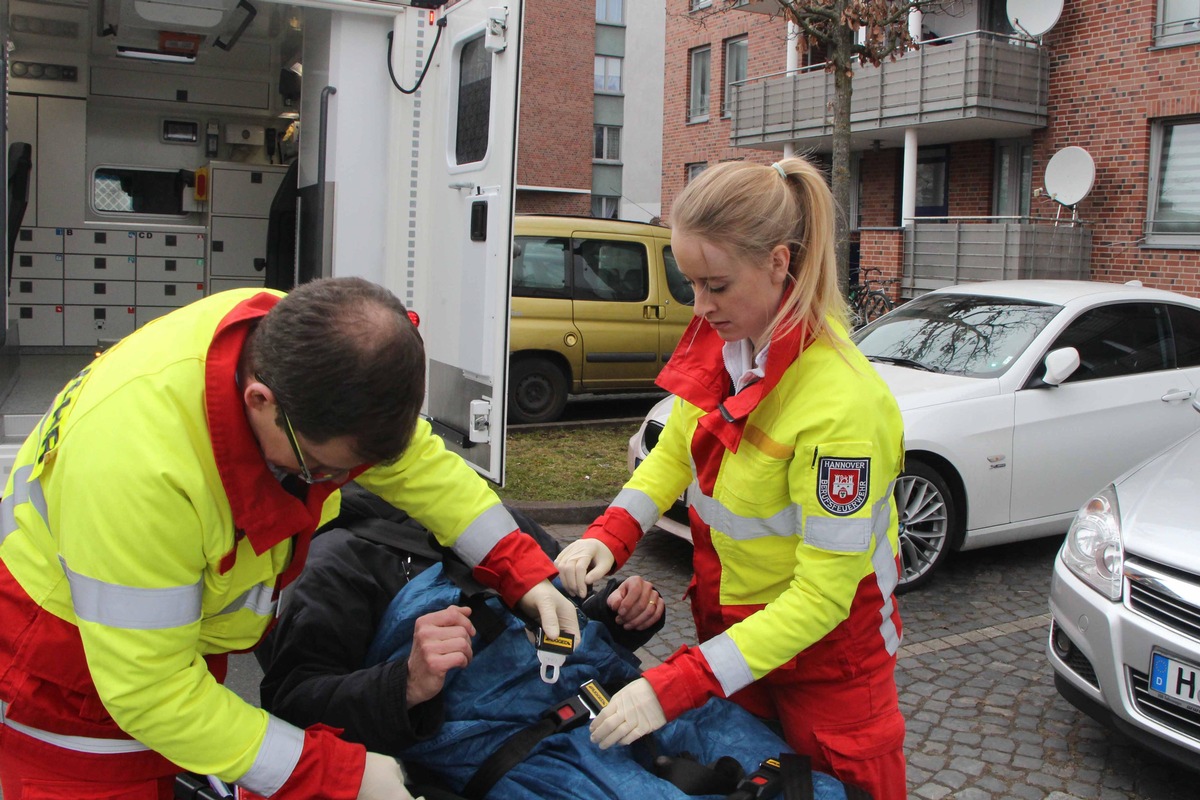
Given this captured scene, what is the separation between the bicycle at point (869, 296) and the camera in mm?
18094

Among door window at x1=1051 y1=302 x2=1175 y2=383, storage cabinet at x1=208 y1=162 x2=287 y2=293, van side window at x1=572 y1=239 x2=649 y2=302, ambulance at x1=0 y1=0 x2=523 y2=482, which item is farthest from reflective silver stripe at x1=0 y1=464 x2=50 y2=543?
van side window at x1=572 y1=239 x2=649 y2=302

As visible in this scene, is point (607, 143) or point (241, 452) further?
point (607, 143)

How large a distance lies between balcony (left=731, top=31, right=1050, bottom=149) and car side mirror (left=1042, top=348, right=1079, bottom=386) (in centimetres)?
1159

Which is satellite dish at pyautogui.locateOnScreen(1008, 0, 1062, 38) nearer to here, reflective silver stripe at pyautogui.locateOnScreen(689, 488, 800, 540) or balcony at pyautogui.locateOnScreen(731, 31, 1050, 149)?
balcony at pyautogui.locateOnScreen(731, 31, 1050, 149)

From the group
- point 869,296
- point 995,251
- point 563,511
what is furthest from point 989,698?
point 869,296

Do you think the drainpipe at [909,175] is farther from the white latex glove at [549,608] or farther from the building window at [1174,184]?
the white latex glove at [549,608]

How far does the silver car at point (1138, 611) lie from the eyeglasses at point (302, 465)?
2848mm

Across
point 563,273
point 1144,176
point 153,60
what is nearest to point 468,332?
point 153,60

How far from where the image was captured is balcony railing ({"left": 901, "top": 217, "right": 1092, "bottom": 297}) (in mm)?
16625

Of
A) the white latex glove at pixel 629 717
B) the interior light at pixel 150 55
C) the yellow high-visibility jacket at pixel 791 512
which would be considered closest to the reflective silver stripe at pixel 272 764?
the white latex glove at pixel 629 717

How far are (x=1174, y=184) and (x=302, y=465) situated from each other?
17.7 metres

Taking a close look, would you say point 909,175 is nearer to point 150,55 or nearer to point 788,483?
point 150,55

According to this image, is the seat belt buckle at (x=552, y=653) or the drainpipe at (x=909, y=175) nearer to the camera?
the seat belt buckle at (x=552, y=653)

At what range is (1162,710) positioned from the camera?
333cm
